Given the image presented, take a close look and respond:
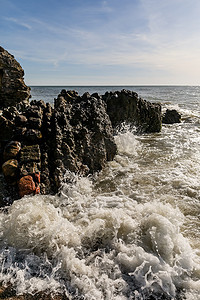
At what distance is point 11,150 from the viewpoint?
523 cm

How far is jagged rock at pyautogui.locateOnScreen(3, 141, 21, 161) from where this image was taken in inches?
204

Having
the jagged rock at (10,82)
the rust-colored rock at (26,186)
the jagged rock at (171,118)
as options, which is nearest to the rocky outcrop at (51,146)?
the rust-colored rock at (26,186)

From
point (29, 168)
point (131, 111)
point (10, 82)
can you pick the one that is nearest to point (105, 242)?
point (29, 168)

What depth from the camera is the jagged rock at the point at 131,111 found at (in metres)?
11.5

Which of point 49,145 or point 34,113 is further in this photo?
point 34,113

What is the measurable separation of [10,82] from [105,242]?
1584cm

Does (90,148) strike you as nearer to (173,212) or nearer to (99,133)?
(99,133)

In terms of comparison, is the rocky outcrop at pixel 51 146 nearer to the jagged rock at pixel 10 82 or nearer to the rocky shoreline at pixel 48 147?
the rocky shoreline at pixel 48 147

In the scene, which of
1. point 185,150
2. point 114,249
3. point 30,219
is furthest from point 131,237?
point 185,150

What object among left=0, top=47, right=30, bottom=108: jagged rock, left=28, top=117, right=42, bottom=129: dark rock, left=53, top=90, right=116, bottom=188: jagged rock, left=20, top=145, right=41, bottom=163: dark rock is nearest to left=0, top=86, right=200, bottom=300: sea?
left=53, top=90, right=116, bottom=188: jagged rock

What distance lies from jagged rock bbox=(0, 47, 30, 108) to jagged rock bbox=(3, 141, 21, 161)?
40.6ft

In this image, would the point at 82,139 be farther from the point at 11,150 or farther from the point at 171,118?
the point at 171,118

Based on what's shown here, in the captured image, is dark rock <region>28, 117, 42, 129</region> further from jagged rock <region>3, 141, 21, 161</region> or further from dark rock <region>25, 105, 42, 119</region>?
jagged rock <region>3, 141, 21, 161</region>

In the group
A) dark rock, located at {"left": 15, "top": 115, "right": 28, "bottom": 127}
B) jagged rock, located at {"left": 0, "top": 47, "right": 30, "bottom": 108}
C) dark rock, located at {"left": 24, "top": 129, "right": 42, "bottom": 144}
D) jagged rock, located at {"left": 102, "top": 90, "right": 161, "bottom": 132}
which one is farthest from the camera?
jagged rock, located at {"left": 0, "top": 47, "right": 30, "bottom": 108}
